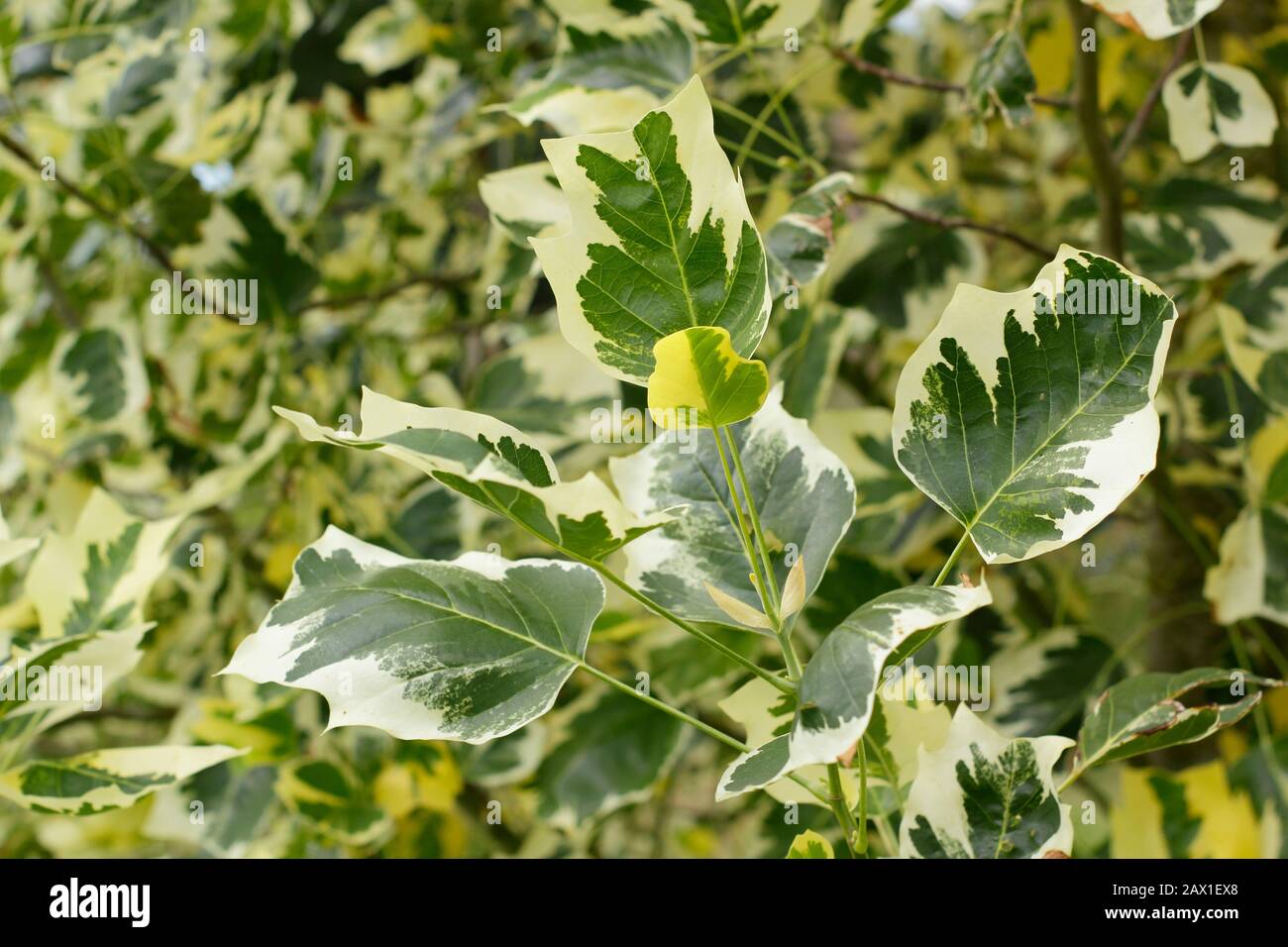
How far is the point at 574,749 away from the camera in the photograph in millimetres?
753

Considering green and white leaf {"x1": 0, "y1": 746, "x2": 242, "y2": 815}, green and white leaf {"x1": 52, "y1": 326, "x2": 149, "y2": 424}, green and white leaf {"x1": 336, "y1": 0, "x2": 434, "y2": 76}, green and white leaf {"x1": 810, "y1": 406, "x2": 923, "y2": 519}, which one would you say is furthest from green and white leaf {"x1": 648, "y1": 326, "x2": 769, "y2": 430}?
green and white leaf {"x1": 336, "y1": 0, "x2": 434, "y2": 76}

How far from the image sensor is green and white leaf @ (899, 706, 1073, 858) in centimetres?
33

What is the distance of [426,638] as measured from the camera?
0.32 meters

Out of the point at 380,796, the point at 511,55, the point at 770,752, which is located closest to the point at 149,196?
the point at 511,55

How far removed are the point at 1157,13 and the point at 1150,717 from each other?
0.94 ft

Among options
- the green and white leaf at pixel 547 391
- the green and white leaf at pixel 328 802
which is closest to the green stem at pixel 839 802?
the green and white leaf at pixel 547 391

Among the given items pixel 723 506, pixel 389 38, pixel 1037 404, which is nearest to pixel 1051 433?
pixel 1037 404

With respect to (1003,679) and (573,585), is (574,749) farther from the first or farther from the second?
(573,585)

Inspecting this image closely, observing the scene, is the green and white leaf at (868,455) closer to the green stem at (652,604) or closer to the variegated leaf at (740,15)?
the variegated leaf at (740,15)

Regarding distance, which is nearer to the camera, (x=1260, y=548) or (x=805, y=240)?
(x=805, y=240)

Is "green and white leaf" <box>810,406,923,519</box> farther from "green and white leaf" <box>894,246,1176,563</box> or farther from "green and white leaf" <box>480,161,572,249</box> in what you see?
"green and white leaf" <box>894,246,1176,563</box>

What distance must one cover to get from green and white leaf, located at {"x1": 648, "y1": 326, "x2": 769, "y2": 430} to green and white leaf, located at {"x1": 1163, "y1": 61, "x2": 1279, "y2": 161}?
1.44 feet

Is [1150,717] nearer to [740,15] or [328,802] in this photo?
[740,15]
